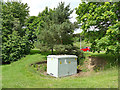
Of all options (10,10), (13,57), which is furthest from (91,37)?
(10,10)

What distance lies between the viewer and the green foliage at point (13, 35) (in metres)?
17.0

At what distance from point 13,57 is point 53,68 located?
10.4 metres

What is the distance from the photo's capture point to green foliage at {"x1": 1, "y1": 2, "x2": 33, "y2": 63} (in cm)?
1705

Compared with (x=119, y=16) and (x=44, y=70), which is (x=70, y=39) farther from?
(x=119, y=16)

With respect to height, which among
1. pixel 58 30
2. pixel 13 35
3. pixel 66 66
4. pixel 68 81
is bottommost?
pixel 68 81

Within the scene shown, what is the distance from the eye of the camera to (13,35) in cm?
1778

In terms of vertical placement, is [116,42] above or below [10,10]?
below

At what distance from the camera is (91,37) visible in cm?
1118

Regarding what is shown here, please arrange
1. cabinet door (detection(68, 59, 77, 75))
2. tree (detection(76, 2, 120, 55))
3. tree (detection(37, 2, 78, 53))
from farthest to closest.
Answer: tree (detection(37, 2, 78, 53)), cabinet door (detection(68, 59, 77, 75)), tree (detection(76, 2, 120, 55))

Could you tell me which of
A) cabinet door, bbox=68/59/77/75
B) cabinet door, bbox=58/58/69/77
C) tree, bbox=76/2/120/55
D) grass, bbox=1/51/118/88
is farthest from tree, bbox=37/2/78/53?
grass, bbox=1/51/118/88

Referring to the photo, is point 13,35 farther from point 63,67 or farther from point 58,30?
point 63,67

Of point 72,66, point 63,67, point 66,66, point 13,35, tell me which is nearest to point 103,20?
point 72,66

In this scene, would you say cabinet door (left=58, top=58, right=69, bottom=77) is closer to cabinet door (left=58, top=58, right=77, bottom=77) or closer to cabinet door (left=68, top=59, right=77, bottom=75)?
cabinet door (left=58, top=58, right=77, bottom=77)

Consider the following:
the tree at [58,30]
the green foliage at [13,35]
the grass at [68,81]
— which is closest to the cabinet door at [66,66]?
the grass at [68,81]
